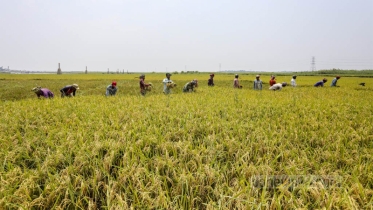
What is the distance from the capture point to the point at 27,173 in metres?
2.21

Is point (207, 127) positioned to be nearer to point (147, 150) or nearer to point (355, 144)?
point (147, 150)

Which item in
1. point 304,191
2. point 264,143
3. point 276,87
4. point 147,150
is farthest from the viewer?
point 276,87

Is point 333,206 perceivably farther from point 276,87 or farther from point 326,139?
point 276,87

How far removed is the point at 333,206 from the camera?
5.57 ft

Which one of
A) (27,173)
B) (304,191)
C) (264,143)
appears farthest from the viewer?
(264,143)

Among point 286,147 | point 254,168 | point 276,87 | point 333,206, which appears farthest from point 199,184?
point 276,87

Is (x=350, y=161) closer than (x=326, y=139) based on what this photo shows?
Yes

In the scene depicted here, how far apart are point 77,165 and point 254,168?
2.06m

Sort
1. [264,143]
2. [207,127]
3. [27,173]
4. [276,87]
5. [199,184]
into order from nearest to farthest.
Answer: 1. [199,184]
2. [27,173]
3. [264,143]
4. [207,127]
5. [276,87]

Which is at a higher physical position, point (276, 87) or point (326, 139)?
point (276, 87)

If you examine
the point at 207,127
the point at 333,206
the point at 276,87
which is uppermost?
the point at 276,87

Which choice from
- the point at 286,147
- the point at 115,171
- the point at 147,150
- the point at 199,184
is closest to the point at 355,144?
the point at 286,147

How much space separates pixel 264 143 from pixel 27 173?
3050 mm

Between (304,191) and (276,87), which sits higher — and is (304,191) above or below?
below
